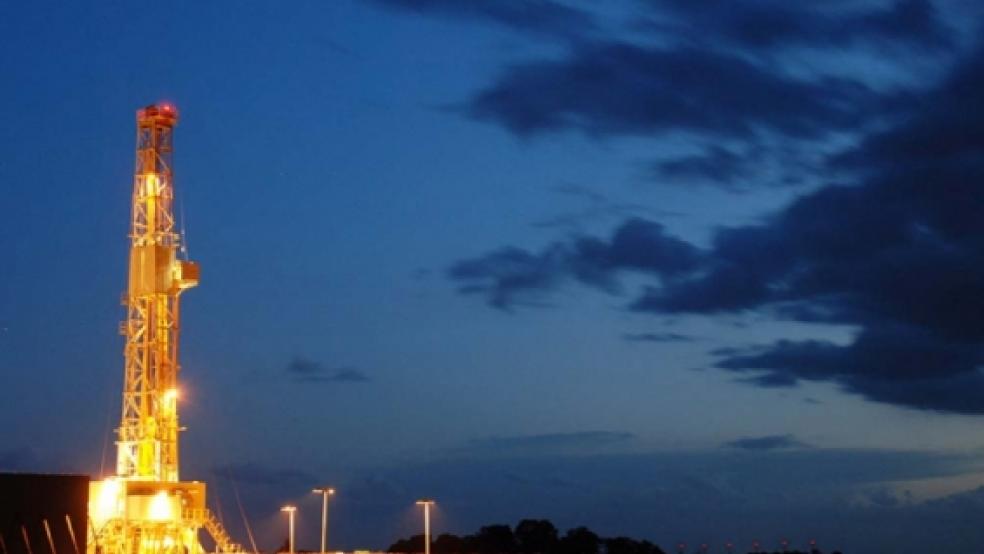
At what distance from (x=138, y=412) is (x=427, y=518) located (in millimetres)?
20009

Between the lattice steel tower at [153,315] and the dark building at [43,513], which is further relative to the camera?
the lattice steel tower at [153,315]

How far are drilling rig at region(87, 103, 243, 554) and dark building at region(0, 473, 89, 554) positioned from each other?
9.21 metres

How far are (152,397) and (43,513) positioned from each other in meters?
15.4

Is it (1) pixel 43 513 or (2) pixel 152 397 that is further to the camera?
(2) pixel 152 397

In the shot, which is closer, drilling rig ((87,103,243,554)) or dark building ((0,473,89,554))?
dark building ((0,473,89,554))

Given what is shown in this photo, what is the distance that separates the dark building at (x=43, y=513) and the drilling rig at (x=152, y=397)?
30.2 ft

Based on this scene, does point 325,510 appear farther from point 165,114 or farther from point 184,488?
point 165,114

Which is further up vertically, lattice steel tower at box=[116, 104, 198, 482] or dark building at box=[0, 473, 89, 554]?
lattice steel tower at box=[116, 104, 198, 482]

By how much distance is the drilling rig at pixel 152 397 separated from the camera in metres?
97.0

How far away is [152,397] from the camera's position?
98750 mm

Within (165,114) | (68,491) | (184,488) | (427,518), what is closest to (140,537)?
(184,488)

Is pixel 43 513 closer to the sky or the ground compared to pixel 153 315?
closer to the ground

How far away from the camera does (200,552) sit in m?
101

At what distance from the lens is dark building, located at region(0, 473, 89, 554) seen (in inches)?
3255
